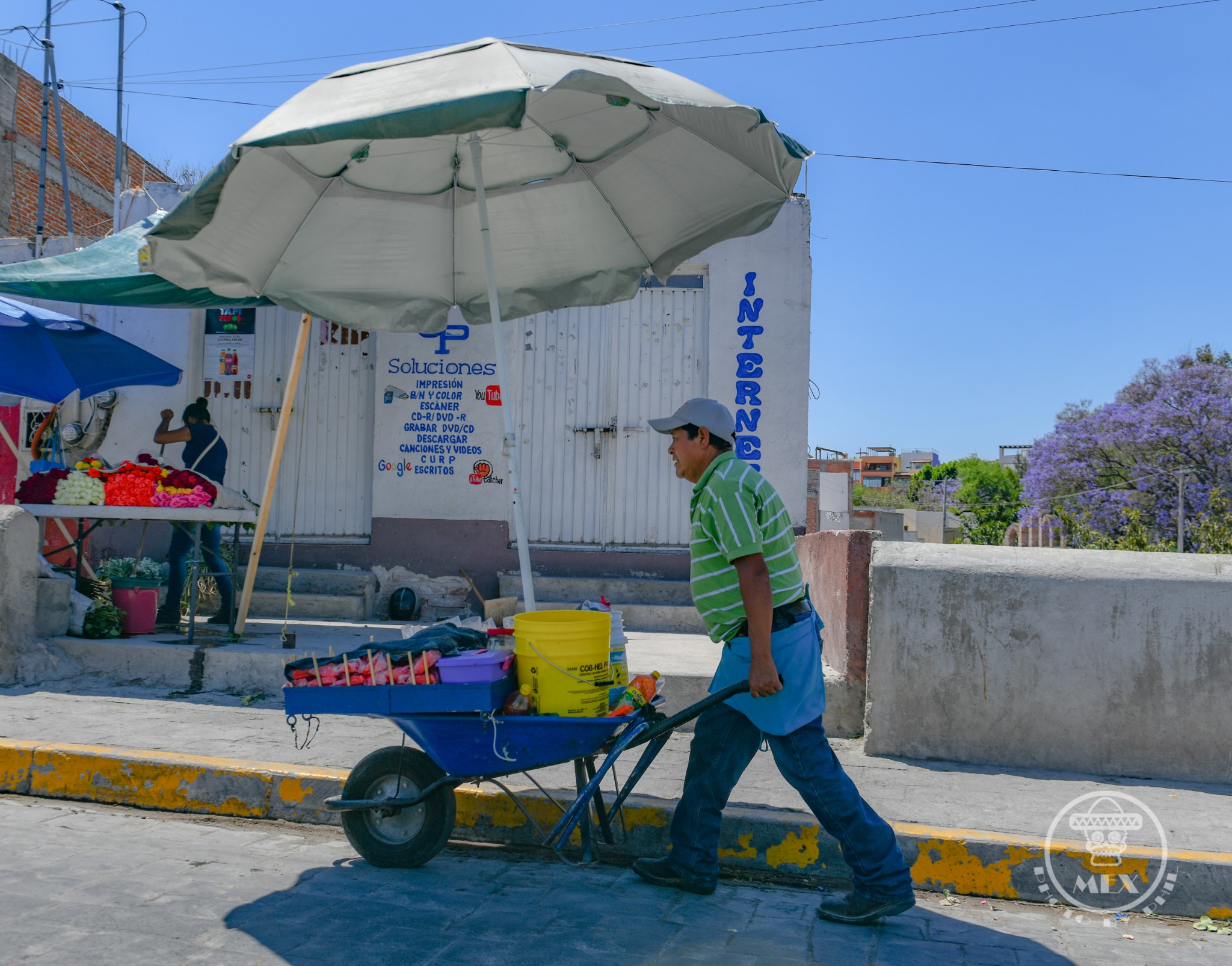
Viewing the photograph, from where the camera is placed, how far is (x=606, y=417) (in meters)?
8.91

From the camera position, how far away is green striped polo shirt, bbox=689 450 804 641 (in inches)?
132

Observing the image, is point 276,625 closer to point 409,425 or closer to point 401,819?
point 409,425

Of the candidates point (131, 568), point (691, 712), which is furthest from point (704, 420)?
point (131, 568)

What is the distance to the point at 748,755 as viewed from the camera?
11.9 ft

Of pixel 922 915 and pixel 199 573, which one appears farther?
pixel 199 573

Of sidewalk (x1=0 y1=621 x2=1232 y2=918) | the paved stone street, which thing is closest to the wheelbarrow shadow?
the paved stone street

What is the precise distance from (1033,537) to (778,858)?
2823cm

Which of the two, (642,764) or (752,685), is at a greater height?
(752,685)

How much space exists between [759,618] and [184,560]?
612 centimetres

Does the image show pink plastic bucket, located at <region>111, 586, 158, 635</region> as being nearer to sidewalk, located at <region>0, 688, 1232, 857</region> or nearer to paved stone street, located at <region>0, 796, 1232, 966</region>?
sidewalk, located at <region>0, 688, 1232, 857</region>

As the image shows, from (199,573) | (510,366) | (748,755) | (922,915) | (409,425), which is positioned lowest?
(922,915)

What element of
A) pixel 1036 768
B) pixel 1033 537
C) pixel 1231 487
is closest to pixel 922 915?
pixel 1036 768

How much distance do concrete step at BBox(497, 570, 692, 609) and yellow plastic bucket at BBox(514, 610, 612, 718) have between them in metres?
4.83

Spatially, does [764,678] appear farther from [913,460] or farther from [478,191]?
[913,460]
